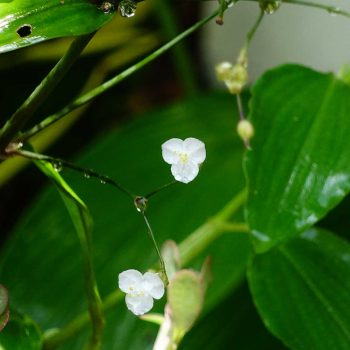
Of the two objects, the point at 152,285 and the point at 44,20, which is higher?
the point at 44,20

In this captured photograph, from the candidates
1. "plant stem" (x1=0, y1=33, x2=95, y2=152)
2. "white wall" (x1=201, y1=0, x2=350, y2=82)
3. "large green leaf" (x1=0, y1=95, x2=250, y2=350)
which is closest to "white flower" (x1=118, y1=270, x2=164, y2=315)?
"plant stem" (x1=0, y1=33, x2=95, y2=152)

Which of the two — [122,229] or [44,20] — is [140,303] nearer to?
[44,20]

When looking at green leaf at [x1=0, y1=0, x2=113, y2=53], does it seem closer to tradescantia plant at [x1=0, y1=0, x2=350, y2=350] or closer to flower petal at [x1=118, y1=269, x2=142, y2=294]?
tradescantia plant at [x1=0, y1=0, x2=350, y2=350]

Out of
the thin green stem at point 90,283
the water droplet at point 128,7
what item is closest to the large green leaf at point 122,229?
the thin green stem at point 90,283

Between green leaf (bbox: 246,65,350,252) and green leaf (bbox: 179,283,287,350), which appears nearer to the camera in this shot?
green leaf (bbox: 246,65,350,252)

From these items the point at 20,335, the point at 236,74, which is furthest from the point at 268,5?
the point at 20,335

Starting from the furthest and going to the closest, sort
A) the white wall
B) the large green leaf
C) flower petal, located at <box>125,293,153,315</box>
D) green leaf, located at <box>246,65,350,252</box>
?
the white wall
the large green leaf
green leaf, located at <box>246,65,350,252</box>
flower petal, located at <box>125,293,153,315</box>

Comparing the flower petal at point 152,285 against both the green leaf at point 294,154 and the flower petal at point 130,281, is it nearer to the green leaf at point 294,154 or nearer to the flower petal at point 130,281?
the flower petal at point 130,281
